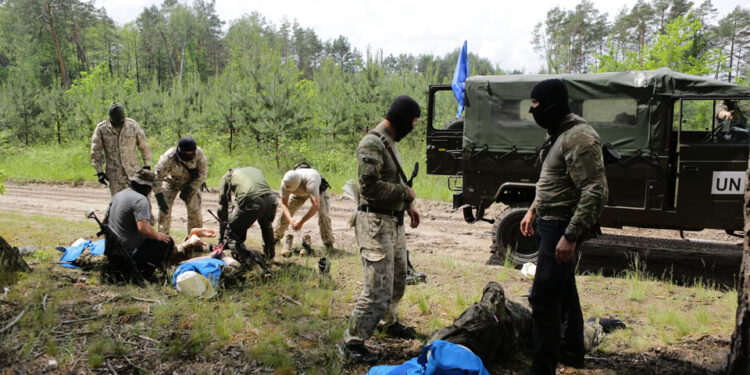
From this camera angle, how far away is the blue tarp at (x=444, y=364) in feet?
8.73

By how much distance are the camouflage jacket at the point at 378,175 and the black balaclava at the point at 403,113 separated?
8 cm

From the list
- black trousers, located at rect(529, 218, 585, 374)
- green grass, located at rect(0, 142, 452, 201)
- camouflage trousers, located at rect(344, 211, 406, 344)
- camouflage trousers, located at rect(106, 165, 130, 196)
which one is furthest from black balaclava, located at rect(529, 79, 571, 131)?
green grass, located at rect(0, 142, 452, 201)

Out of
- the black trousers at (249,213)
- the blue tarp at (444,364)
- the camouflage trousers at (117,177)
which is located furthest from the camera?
the camouflage trousers at (117,177)

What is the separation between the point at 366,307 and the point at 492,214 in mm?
6902

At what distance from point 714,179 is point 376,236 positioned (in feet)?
15.3

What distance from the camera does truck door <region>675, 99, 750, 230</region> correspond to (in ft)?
17.9

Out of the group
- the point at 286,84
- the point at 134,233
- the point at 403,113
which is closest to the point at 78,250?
the point at 134,233

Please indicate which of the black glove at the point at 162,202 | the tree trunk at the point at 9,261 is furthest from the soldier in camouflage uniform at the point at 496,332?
the black glove at the point at 162,202

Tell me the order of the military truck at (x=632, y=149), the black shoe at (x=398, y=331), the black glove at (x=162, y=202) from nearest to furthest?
1. the black shoe at (x=398, y=331)
2. the military truck at (x=632, y=149)
3. the black glove at (x=162, y=202)

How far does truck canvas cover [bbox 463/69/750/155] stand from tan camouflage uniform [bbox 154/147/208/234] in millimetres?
3825

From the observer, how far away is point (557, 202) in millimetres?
3029

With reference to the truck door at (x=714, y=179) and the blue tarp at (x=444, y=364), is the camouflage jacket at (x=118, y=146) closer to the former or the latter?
the blue tarp at (x=444, y=364)

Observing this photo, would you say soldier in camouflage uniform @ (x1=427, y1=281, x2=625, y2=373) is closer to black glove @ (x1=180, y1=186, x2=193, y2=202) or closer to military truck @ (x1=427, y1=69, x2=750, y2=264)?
military truck @ (x1=427, y1=69, x2=750, y2=264)

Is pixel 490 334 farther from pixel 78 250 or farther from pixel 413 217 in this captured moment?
pixel 78 250
